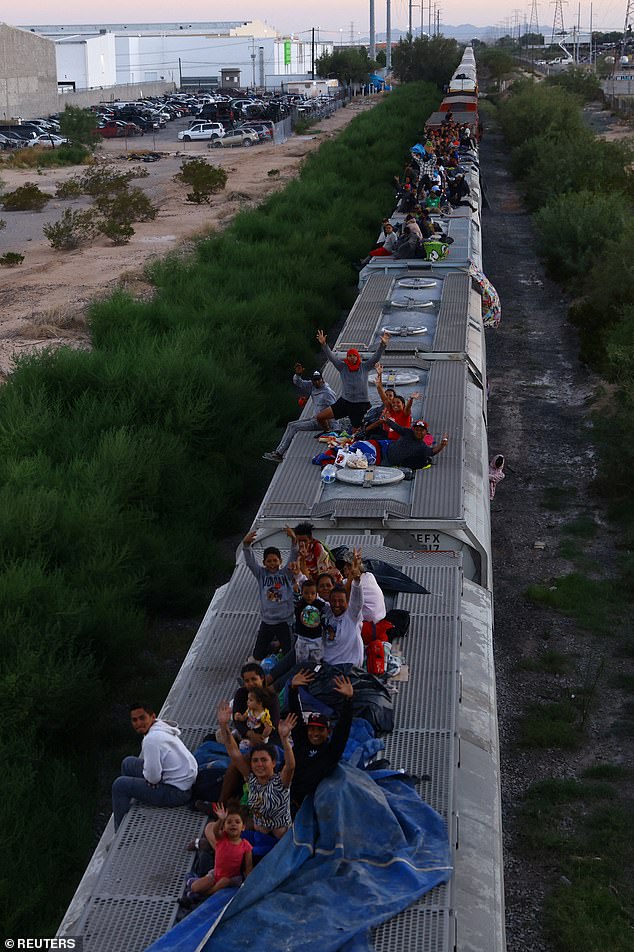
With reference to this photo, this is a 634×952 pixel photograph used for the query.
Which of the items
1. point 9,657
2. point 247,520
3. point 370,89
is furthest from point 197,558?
point 370,89

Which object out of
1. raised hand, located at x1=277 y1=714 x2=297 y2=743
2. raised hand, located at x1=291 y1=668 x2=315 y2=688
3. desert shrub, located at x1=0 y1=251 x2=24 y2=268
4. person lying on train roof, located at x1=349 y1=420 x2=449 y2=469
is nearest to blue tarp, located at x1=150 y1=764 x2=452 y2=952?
raised hand, located at x1=277 y1=714 x2=297 y2=743

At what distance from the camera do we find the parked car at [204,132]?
241 feet

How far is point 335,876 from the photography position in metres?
5.62

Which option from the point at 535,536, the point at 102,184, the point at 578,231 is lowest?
the point at 535,536

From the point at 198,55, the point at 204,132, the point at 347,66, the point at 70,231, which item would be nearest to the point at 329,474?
the point at 70,231

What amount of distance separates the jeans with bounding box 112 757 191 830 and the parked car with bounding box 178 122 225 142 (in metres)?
70.8

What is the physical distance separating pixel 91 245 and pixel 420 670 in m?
33.3

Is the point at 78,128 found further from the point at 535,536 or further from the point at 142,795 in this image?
the point at 142,795

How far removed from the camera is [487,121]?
254 ft

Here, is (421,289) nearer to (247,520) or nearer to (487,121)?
(247,520)

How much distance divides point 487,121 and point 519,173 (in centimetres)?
3167

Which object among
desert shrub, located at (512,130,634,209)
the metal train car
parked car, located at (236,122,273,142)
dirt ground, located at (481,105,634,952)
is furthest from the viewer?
parked car, located at (236,122,273,142)

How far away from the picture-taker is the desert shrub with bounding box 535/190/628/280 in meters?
27.7

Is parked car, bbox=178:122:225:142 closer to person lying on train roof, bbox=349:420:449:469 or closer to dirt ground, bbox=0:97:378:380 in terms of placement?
dirt ground, bbox=0:97:378:380
